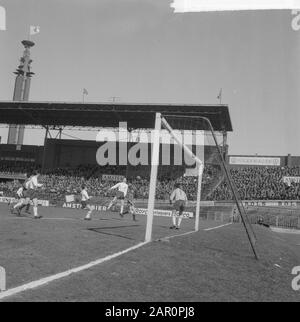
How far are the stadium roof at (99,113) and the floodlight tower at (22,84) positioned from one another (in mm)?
32024

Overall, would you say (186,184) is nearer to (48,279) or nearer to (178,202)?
(178,202)

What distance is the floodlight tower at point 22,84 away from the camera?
91312 mm

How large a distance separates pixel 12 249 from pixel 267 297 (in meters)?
4.63

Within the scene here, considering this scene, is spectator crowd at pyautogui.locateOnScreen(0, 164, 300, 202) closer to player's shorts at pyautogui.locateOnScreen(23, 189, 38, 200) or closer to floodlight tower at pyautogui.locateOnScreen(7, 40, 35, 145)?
player's shorts at pyautogui.locateOnScreen(23, 189, 38, 200)

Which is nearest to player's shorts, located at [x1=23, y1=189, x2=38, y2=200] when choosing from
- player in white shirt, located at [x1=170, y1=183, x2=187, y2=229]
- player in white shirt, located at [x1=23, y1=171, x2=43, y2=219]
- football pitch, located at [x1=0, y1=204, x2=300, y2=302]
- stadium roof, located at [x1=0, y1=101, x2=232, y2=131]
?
player in white shirt, located at [x1=23, y1=171, x2=43, y2=219]

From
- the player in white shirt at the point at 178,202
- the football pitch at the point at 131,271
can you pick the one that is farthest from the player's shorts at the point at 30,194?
the football pitch at the point at 131,271

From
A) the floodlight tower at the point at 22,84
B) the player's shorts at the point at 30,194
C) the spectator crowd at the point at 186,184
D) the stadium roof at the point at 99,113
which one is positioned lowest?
the player's shorts at the point at 30,194

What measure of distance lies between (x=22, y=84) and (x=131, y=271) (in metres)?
92.0

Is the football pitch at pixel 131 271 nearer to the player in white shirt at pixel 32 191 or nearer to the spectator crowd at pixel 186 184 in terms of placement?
the player in white shirt at pixel 32 191

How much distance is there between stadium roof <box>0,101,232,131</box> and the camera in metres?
50.4

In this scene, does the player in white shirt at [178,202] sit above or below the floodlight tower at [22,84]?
below

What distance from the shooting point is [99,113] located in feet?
175

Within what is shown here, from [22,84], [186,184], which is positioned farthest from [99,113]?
[22,84]

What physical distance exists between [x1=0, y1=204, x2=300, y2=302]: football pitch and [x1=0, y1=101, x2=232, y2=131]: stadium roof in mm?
39622
